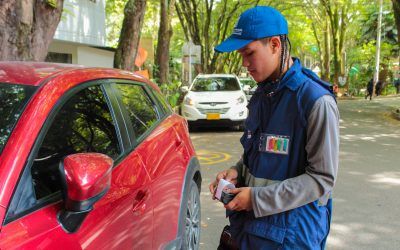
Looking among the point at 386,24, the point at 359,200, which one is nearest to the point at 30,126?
the point at 359,200

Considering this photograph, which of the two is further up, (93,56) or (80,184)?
(93,56)

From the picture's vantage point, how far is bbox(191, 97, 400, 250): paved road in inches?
169

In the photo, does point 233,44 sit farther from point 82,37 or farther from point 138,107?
point 82,37

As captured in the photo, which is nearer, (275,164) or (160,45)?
(275,164)

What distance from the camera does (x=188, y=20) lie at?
24.3 metres

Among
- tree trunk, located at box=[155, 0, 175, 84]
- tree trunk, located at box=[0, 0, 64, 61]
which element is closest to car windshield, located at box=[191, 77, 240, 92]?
tree trunk, located at box=[155, 0, 175, 84]

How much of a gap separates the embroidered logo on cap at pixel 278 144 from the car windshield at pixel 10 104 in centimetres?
107

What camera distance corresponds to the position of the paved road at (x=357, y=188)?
14.1 ft

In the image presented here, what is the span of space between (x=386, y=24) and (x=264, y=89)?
4416cm

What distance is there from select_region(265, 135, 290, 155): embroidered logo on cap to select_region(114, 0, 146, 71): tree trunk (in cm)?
882

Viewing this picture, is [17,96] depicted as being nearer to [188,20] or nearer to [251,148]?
[251,148]

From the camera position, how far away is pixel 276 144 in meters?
1.83

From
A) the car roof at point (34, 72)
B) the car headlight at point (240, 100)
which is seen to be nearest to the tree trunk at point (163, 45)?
the car headlight at point (240, 100)

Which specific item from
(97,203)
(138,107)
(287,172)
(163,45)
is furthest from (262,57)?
(163,45)
